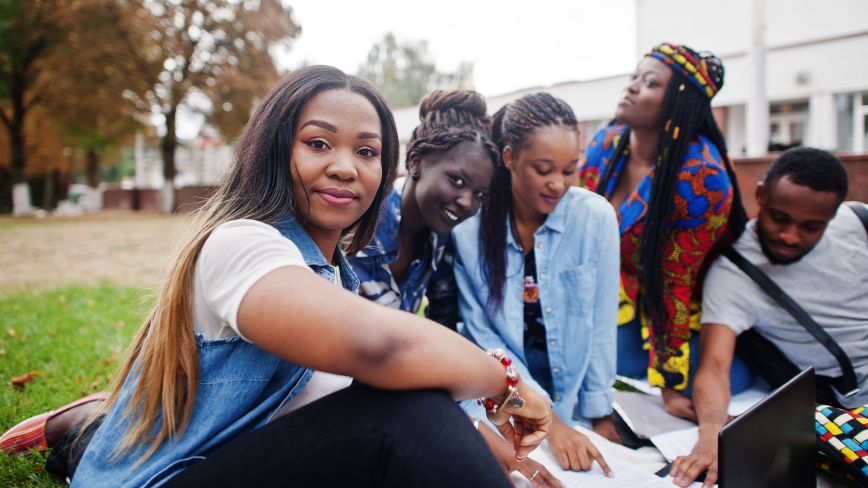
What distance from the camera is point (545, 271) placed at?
101 inches

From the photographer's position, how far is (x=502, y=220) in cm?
266

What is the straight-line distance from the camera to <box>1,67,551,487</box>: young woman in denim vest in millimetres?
1048

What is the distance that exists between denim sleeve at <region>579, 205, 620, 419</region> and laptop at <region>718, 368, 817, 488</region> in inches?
33.1

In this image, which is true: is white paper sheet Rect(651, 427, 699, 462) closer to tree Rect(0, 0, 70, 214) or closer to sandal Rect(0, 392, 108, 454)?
sandal Rect(0, 392, 108, 454)

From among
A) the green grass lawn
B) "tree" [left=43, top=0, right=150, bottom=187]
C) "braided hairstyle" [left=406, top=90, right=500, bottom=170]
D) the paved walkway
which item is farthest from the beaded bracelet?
"tree" [left=43, top=0, right=150, bottom=187]

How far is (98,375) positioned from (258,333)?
2794 millimetres

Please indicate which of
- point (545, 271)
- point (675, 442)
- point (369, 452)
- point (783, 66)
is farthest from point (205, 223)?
point (783, 66)

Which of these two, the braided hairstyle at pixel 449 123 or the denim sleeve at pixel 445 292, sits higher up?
the braided hairstyle at pixel 449 123

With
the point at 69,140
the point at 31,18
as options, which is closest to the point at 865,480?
the point at 31,18

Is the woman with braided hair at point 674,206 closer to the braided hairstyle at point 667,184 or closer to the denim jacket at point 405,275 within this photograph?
the braided hairstyle at point 667,184

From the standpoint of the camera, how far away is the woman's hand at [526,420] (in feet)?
4.42

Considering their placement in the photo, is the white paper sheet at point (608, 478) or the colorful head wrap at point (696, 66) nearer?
the white paper sheet at point (608, 478)

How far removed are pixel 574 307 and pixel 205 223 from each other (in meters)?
1.72

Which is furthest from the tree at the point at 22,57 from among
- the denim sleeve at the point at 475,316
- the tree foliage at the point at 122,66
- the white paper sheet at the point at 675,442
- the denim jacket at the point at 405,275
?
the white paper sheet at the point at 675,442
